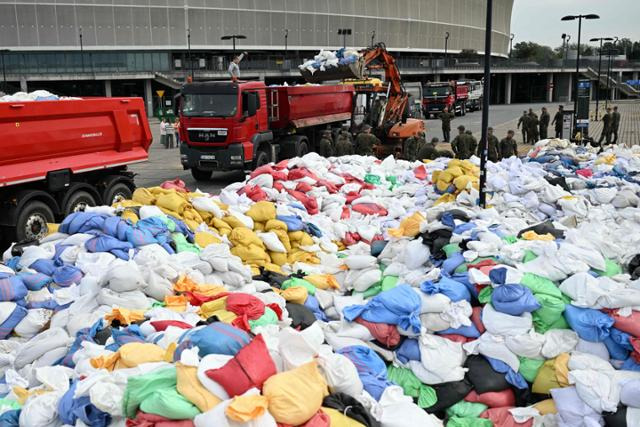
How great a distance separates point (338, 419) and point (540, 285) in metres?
2.37

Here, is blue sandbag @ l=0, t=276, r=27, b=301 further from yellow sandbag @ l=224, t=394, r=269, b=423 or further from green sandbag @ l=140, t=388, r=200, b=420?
yellow sandbag @ l=224, t=394, r=269, b=423

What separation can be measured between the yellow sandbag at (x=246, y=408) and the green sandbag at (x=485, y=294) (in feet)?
8.21

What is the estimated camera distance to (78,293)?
6125 mm

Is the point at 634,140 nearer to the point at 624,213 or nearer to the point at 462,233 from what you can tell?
the point at 624,213

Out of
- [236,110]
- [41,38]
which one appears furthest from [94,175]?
[41,38]

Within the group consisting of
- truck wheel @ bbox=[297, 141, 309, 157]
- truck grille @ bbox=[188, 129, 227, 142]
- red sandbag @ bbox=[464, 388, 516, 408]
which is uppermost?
truck grille @ bbox=[188, 129, 227, 142]

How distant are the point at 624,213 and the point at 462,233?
3459mm

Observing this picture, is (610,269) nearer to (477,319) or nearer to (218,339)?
(477,319)

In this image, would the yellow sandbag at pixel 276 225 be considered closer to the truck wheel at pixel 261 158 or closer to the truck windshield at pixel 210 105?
the truck windshield at pixel 210 105

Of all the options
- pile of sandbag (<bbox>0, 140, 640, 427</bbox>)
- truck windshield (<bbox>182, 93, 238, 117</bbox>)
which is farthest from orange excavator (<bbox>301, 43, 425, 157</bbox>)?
pile of sandbag (<bbox>0, 140, 640, 427</bbox>)

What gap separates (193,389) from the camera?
139 inches

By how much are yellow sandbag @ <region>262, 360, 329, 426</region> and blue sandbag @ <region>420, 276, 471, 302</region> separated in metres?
1.77

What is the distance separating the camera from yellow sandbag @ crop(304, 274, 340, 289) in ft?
21.9

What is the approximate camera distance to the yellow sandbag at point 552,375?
14.7ft
